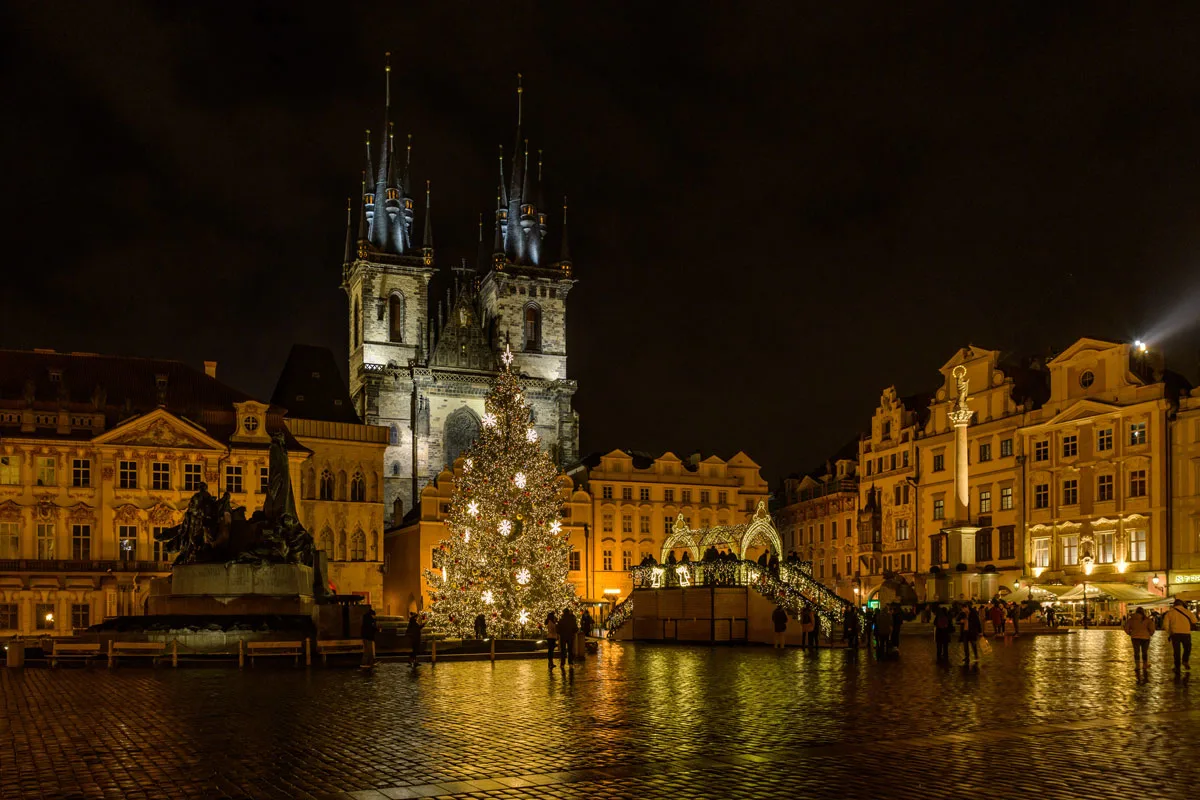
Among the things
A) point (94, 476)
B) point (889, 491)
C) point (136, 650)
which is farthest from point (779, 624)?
point (889, 491)

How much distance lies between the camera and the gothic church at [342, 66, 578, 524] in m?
90.2

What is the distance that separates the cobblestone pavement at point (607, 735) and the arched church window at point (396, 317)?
70.4m

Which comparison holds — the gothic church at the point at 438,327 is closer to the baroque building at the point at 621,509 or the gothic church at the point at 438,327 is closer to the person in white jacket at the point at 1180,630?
the baroque building at the point at 621,509

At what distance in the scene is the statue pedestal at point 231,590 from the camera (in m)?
29.3

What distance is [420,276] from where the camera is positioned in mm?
95938

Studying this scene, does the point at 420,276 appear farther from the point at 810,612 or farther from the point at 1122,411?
the point at 810,612

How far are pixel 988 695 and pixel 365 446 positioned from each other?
57.9 metres

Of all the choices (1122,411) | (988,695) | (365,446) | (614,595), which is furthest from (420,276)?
(988,695)

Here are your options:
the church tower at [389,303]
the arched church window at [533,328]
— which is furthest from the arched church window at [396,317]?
the arched church window at [533,328]

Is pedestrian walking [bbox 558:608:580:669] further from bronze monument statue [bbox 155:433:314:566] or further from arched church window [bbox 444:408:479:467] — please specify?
arched church window [bbox 444:408:479:467]

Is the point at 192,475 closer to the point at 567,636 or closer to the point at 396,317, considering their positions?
the point at 396,317

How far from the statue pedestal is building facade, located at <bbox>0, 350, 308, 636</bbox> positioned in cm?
3093

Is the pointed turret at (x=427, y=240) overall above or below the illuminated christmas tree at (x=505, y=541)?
above

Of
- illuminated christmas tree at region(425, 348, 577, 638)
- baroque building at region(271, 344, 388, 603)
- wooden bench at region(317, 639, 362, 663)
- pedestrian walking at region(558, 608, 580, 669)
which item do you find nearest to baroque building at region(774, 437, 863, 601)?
baroque building at region(271, 344, 388, 603)
